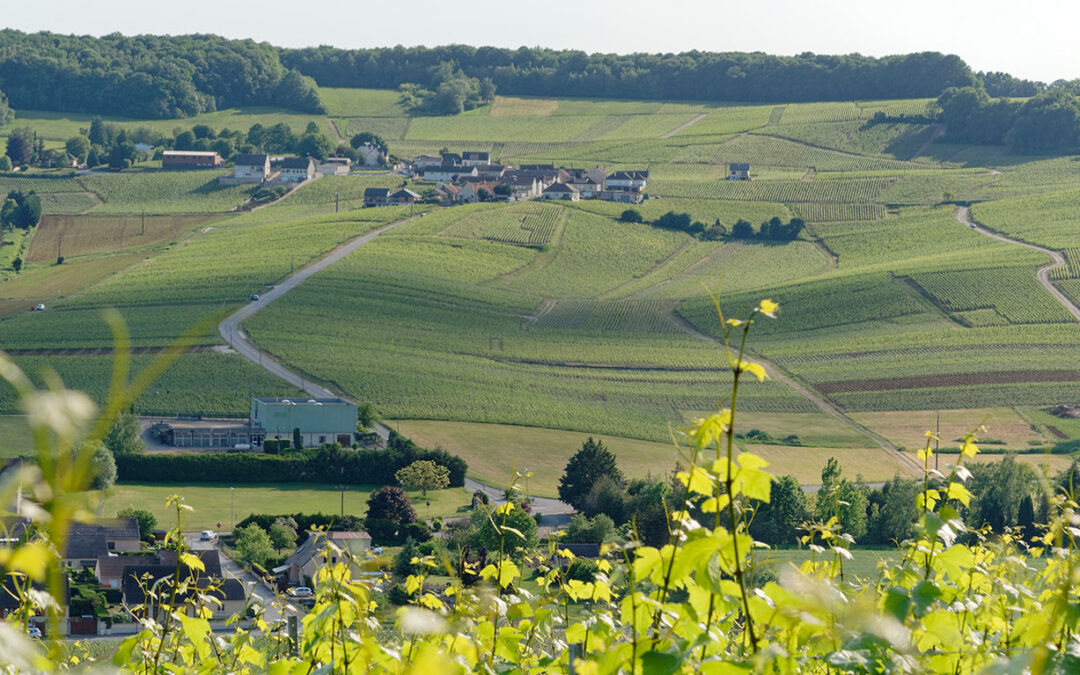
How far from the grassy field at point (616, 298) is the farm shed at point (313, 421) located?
3.19 m

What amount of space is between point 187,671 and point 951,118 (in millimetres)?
131498

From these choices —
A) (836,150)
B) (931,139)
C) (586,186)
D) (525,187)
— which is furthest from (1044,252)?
(931,139)

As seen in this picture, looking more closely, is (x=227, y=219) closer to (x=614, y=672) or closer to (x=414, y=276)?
(x=414, y=276)

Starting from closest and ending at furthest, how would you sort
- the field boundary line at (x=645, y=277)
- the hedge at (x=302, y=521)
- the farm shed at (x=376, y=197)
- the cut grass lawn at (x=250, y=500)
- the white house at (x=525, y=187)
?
the hedge at (x=302, y=521), the cut grass lawn at (x=250, y=500), the field boundary line at (x=645, y=277), the farm shed at (x=376, y=197), the white house at (x=525, y=187)

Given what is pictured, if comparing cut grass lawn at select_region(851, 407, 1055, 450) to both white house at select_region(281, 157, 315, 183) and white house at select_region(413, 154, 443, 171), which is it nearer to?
white house at select_region(413, 154, 443, 171)

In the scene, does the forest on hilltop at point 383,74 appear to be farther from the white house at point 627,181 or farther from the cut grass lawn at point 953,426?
the cut grass lawn at point 953,426

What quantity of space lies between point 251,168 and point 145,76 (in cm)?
4231

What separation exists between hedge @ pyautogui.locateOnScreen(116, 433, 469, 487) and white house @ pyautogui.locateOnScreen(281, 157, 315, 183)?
68.3m

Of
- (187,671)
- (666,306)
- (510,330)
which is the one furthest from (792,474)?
(187,671)

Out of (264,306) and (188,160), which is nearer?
(264,306)

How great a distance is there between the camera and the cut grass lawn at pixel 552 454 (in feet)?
144

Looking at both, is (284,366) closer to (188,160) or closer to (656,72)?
(188,160)

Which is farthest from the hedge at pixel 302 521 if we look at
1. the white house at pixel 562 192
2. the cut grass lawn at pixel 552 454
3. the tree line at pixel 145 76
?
the tree line at pixel 145 76

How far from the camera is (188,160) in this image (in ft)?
373
